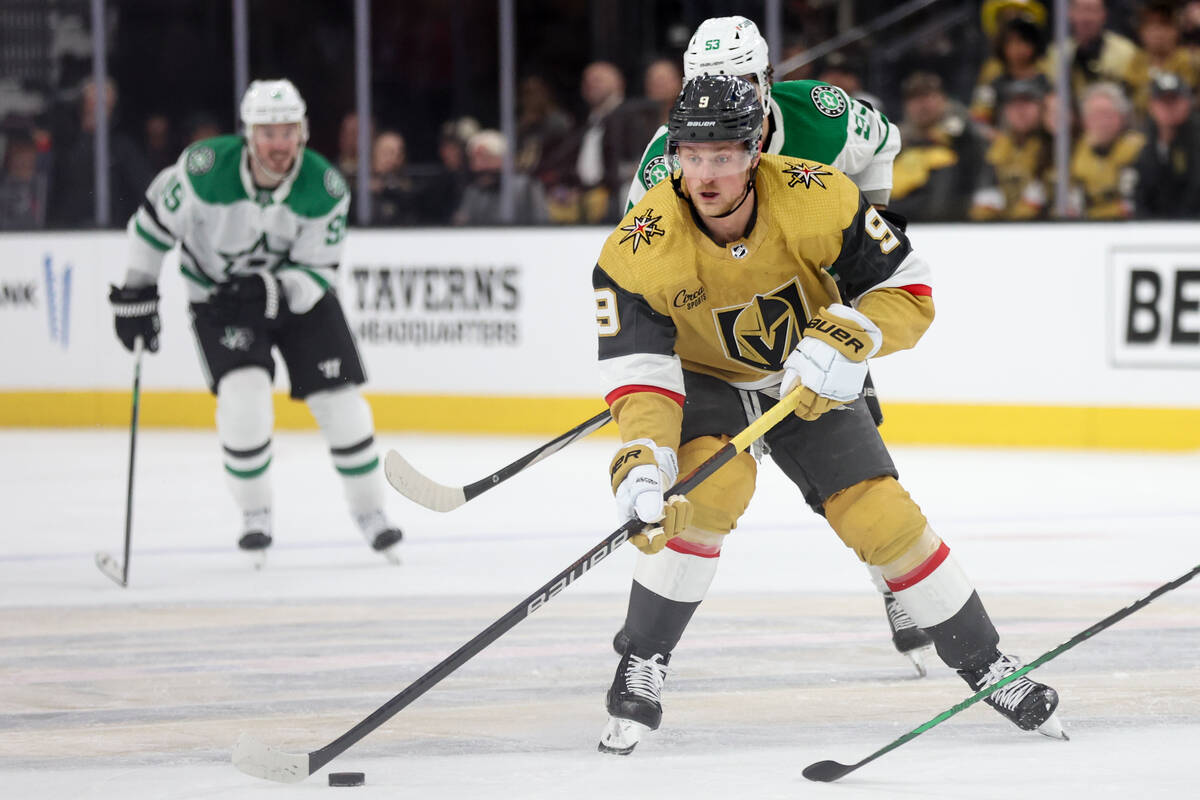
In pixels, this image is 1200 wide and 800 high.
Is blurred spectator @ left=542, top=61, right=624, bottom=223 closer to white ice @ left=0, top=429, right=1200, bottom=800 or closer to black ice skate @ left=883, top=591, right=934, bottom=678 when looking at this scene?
white ice @ left=0, top=429, right=1200, bottom=800

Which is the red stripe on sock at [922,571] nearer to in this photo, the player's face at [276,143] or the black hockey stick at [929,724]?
the black hockey stick at [929,724]

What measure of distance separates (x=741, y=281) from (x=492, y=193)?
574 cm

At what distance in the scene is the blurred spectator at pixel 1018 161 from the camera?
301 inches

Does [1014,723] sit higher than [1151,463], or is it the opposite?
[1014,723]

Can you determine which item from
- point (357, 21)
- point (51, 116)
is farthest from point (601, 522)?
point (51, 116)

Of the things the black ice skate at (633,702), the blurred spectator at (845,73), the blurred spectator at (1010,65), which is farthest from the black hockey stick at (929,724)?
the blurred spectator at (845,73)

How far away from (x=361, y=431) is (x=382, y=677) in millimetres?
1712

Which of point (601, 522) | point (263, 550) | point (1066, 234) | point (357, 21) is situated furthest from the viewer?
point (357, 21)

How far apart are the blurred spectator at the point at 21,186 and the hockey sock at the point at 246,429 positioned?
14.1 feet

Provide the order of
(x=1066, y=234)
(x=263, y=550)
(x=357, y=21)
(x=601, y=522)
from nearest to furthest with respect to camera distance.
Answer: (x=263, y=550) < (x=601, y=522) < (x=1066, y=234) < (x=357, y=21)

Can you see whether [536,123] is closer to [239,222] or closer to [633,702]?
[239,222]

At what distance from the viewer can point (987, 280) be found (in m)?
7.64

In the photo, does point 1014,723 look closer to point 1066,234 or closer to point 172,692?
point 172,692

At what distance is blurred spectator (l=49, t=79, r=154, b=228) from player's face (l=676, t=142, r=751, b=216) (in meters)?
6.57
